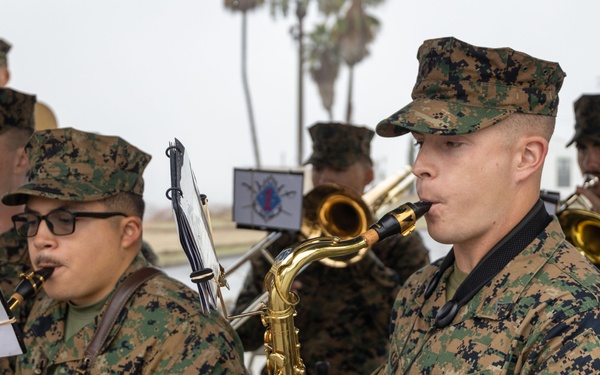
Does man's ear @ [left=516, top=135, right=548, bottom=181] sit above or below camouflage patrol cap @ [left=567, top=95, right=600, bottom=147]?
above

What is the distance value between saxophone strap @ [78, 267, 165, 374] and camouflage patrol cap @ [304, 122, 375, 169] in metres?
2.16

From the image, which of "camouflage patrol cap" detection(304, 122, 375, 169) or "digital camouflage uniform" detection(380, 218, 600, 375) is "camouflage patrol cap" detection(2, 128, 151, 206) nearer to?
"digital camouflage uniform" detection(380, 218, 600, 375)

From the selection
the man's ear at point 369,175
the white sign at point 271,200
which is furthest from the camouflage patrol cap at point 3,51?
the man's ear at point 369,175

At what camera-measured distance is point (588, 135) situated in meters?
4.23

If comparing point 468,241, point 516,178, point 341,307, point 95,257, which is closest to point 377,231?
point 468,241

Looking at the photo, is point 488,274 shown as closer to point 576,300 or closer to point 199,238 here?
point 576,300

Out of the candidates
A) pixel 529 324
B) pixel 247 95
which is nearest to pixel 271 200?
pixel 529 324

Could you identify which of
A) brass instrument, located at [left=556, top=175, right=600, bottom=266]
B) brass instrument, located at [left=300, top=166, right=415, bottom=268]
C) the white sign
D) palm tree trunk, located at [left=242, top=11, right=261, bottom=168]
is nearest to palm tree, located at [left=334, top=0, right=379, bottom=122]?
palm tree trunk, located at [left=242, top=11, right=261, bottom=168]

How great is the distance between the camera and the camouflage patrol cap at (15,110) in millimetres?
3729

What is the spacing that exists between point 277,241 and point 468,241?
2.47 metres

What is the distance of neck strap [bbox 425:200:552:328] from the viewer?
2043 millimetres

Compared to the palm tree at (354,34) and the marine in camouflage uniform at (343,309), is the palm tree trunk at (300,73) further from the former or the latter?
the marine in camouflage uniform at (343,309)

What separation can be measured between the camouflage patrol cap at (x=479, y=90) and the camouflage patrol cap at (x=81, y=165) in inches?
51.6

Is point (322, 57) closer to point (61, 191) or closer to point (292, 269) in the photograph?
point (61, 191)
